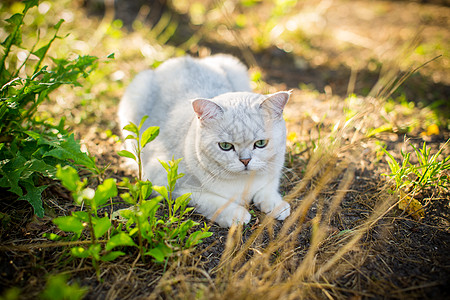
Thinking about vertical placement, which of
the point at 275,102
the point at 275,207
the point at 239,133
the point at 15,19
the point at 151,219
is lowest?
the point at 275,207

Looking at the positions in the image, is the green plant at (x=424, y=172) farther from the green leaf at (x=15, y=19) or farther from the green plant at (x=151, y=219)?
the green leaf at (x=15, y=19)

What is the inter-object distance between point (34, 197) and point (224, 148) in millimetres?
1205

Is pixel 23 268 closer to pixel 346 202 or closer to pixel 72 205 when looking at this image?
pixel 72 205

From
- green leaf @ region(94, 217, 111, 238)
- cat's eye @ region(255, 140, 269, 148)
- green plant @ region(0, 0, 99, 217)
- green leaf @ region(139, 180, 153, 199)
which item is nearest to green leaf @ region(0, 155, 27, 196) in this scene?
green plant @ region(0, 0, 99, 217)

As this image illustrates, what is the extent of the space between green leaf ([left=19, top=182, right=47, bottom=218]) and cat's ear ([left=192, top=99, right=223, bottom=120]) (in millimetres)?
1091

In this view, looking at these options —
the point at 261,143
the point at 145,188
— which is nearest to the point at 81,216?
the point at 145,188

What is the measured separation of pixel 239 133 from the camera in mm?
1906

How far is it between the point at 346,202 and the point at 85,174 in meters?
2.05

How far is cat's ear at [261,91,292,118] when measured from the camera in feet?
6.26

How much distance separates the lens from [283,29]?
438cm

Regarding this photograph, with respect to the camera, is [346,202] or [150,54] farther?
[150,54]

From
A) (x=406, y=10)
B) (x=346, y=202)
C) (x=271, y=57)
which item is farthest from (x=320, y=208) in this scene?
(x=406, y=10)

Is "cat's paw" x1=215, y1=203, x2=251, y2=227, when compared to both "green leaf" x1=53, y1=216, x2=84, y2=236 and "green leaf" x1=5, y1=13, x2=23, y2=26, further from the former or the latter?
"green leaf" x1=5, y1=13, x2=23, y2=26

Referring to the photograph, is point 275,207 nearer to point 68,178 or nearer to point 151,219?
point 151,219
